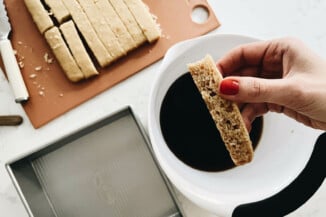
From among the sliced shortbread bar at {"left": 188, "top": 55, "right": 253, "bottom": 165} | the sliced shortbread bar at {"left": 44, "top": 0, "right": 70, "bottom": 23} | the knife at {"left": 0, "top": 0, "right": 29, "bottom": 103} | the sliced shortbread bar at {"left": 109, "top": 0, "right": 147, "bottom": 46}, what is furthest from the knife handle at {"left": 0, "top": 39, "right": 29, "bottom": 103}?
the sliced shortbread bar at {"left": 188, "top": 55, "right": 253, "bottom": 165}

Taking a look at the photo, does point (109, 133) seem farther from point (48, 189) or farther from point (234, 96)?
point (234, 96)

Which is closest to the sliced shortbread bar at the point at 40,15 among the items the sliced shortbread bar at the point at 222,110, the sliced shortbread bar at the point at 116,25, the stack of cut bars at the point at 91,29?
the stack of cut bars at the point at 91,29

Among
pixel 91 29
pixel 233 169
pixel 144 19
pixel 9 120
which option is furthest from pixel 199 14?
pixel 9 120

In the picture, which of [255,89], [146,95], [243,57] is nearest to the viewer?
[255,89]

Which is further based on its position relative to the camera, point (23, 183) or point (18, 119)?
point (18, 119)

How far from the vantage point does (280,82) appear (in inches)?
30.0

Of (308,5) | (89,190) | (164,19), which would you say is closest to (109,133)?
(89,190)

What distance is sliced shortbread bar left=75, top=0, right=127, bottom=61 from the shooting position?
3.25 feet

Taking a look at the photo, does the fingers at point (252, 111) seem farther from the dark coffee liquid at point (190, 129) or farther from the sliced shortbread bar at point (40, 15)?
the sliced shortbread bar at point (40, 15)

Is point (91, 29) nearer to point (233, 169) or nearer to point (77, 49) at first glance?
point (77, 49)

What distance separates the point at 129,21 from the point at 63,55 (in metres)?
0.15

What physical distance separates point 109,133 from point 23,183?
0.61ft

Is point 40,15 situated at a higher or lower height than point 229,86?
higher

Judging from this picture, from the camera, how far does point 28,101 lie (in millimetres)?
988
